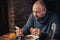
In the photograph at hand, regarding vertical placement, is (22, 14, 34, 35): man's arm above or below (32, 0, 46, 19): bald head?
below

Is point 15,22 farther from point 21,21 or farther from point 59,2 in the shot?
point 59,2

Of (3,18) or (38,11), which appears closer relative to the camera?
(38,11)

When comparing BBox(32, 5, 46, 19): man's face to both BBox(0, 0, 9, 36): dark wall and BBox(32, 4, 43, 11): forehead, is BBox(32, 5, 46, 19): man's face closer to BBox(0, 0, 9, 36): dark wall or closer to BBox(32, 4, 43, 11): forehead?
BBox(32, 4, 43, 11): forehead

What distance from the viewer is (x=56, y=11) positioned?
108 cm

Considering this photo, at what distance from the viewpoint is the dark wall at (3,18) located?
122 cm

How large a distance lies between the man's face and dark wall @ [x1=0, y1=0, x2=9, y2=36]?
0.83 feet

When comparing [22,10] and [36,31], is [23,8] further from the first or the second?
[36,31]

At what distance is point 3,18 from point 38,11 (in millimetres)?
328

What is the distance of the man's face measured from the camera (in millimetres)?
1082

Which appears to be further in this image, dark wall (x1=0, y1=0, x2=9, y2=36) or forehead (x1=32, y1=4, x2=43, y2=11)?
dark wall (x1=0, y1=0, x2=9, y2=36)

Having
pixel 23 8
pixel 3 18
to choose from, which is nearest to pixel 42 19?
pixel 23 8

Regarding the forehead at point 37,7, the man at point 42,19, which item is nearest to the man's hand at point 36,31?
the man at point 42,19

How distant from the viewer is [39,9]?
109 centimetres

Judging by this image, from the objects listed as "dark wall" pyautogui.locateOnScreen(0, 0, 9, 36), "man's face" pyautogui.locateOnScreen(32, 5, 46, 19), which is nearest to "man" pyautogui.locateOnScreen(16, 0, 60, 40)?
"man's face" pyautogui.locateOnScreen(32, 5, 46, 19)
